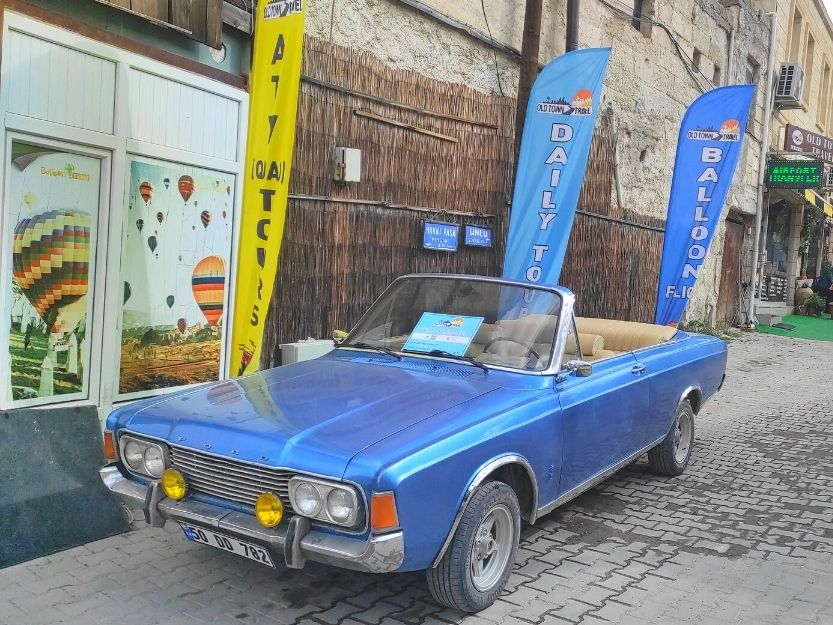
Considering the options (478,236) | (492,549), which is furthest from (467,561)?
(478,236)

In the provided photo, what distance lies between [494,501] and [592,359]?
176 centimetres

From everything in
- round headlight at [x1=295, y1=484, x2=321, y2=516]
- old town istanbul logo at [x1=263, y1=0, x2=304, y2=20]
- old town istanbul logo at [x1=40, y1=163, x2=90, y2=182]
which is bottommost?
round headlight at [x1=295, y1=484, x2=321, y2=516]

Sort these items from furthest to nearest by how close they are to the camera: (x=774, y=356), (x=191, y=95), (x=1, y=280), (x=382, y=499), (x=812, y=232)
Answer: (x=812, y=232)
(x=774, y=356)
(x=191, y=95)
(x=1, y=280)
(x=382, y=499)

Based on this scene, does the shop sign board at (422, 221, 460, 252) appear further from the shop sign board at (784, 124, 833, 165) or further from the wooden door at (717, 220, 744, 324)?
the shop sign board at (784, 124, 833, 165)

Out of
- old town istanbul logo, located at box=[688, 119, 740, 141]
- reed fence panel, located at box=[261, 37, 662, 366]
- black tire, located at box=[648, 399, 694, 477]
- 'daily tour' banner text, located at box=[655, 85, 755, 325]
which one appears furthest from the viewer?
old town istanbul logo, located at box=[688, 119, 740, 141]

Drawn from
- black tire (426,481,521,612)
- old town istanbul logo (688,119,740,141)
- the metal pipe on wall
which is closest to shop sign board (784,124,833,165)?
old town istanbul logo (688,119,740,141)

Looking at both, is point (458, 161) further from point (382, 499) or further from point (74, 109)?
point (382, 499)

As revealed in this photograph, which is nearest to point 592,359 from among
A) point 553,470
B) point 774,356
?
point 553,470

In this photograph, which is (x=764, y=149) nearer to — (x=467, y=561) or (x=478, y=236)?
(x=478, y=236)

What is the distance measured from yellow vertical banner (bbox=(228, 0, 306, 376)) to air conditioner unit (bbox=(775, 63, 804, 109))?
19111 mm

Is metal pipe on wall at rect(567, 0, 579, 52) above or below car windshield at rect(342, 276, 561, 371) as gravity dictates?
above

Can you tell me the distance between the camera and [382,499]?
284 cm

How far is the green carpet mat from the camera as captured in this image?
18.6 meters

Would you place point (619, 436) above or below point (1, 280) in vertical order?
below
